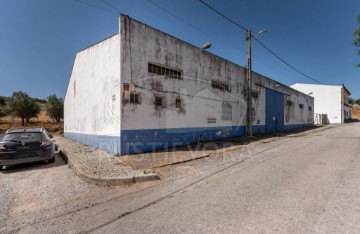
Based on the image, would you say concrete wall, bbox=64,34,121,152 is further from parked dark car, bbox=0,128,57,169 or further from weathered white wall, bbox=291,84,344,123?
weathered white wall, bbox=291,84,344,123

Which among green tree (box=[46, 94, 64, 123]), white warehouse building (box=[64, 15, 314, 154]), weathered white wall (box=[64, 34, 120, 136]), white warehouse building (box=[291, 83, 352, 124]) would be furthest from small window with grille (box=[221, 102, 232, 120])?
white warehouse building (box=[291, 83, 352, 124])

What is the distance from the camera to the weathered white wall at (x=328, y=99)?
43.1m

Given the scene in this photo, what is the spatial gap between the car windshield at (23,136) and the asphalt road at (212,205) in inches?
60.6

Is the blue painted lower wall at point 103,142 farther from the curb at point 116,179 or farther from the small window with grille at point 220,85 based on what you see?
the small window with grille at point 220,85

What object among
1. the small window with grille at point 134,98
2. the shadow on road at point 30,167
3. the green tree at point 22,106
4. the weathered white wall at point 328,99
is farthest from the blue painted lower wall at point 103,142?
the weathered white wall at point 328,99

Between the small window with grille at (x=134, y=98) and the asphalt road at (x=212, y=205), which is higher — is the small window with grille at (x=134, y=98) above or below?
above

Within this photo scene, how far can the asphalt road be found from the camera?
3.32m

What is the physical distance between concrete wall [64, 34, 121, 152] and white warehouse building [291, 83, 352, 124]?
140ft

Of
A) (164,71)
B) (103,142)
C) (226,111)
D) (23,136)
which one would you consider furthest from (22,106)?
(226,111)

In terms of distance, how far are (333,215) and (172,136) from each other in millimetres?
8306

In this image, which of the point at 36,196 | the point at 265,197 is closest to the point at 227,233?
the point at 265,197

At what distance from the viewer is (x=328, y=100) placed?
44156 millimetres

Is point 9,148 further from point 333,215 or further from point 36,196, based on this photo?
point 333,215

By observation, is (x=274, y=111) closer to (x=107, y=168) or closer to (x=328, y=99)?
(x=107, y=168)
